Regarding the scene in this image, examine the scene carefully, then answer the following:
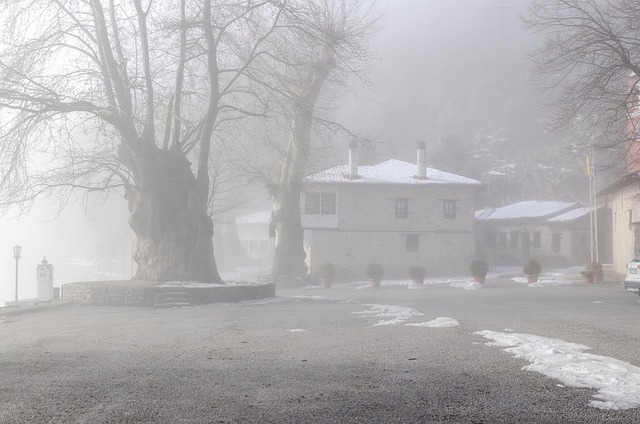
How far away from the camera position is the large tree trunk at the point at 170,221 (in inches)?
885

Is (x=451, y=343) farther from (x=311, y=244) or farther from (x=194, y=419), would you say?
(x=311, y=244)

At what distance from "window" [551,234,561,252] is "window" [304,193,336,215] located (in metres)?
16.8

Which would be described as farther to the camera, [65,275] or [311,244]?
[65,275]

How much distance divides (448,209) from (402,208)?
316 centimetres

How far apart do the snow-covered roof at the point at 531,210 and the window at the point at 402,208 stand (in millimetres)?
11645

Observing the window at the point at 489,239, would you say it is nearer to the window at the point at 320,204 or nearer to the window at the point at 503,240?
the window at the point at 503,240

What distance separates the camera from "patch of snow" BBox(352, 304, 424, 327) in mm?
13980

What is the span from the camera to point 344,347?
10008 mm

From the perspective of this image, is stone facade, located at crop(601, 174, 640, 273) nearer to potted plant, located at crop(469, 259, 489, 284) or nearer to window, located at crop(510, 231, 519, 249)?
potted plant, located at crop(469, 259, 489, 284)

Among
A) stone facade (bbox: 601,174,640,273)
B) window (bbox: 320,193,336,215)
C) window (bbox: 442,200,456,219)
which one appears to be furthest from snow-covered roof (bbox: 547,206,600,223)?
window (bbox: 320,193,336,215)

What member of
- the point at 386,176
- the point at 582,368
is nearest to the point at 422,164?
the point at 386,176

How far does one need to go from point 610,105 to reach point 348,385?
16961 mm

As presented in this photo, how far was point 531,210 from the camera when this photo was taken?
56.2 m

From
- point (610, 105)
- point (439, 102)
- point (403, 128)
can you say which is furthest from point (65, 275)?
point (439, 102)
